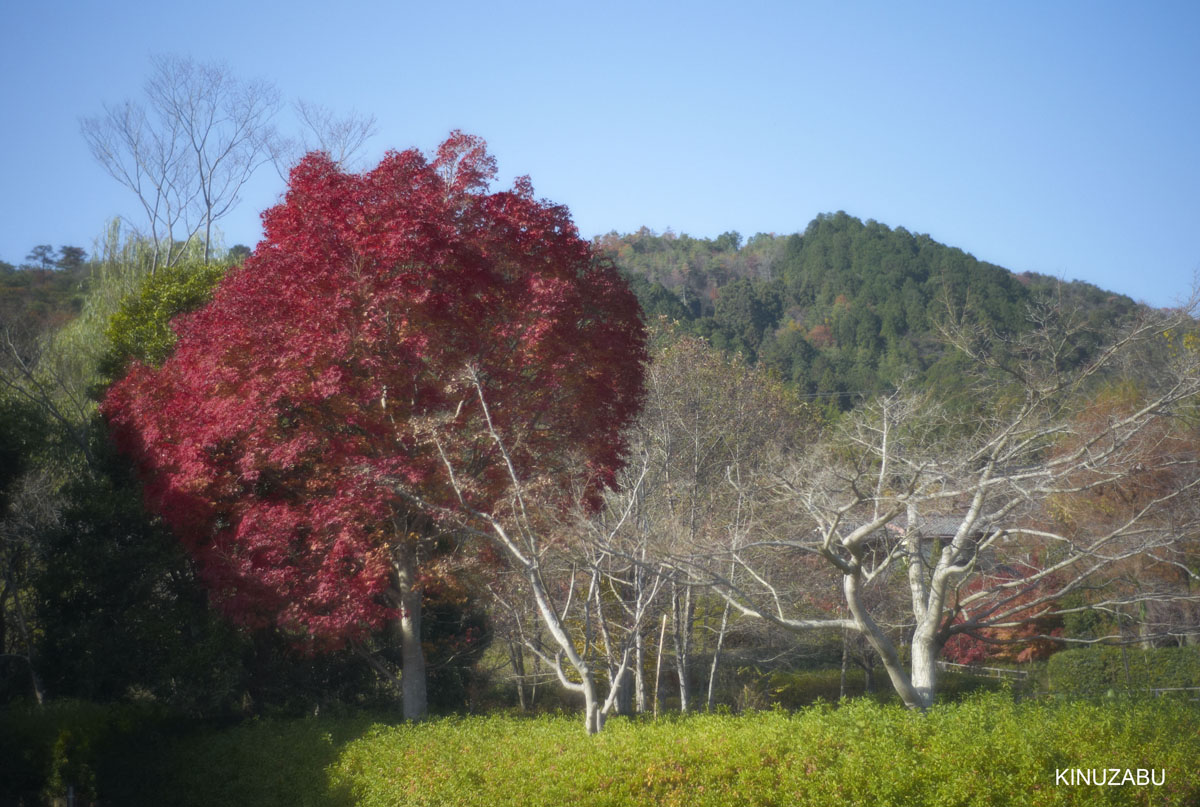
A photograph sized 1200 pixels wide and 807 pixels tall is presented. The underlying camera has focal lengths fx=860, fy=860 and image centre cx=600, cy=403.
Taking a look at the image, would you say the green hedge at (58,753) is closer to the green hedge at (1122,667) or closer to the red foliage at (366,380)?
the red foliage at (366,380)

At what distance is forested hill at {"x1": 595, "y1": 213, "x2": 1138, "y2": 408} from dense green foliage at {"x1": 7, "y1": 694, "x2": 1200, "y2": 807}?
68.2 feet

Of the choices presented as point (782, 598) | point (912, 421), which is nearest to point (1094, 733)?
point (912, 421)

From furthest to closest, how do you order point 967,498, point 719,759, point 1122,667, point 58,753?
point 1122,667 → point 967,498 → point 58,753 → point 719,759

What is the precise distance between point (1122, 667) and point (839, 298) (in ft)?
99.3

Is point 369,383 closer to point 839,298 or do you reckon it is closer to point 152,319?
point 152,319

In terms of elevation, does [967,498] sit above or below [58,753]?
above

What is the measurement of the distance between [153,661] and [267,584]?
2267mm

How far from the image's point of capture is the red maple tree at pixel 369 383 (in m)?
9.01

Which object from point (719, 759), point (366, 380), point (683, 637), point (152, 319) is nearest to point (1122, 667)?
point (683, 637)

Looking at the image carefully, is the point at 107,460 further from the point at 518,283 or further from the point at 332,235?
the point at 518,283

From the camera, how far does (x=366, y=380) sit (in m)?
9.43

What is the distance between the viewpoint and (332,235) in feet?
30.0

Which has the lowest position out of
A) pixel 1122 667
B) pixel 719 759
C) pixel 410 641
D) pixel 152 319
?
pixel 1122 667

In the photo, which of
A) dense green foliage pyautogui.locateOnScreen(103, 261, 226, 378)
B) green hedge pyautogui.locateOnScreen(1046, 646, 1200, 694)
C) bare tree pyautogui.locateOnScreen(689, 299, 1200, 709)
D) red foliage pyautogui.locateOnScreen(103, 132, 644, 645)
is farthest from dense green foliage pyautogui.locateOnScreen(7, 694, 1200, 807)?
green hedge pyautogui.locateOnScreen(1046, 646, 1200, 694)
